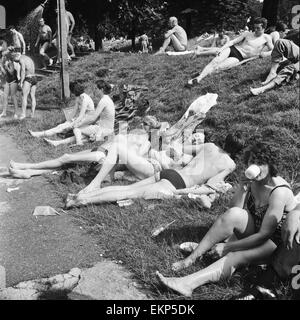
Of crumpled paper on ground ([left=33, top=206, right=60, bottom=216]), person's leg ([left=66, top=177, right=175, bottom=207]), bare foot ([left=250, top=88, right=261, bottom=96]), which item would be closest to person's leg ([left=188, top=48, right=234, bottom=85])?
bare foot ([left=250, top=88, right=261, bottom=96])

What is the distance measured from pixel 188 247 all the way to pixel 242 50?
725cm

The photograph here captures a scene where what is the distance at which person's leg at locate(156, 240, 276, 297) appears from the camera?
3369mm

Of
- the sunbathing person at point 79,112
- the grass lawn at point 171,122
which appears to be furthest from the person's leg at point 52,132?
the grass lawn at point 171,122

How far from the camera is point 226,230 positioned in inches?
140

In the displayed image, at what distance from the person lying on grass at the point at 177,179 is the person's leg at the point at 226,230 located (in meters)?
1.56

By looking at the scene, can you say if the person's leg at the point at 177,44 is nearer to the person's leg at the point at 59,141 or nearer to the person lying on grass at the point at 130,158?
the person's leg at the point at 59,141

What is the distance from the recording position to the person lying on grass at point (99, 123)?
26.1ft

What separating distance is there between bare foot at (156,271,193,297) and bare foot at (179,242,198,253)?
1.92 feet

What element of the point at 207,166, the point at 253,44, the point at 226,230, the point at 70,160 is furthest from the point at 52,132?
the point at 226,230

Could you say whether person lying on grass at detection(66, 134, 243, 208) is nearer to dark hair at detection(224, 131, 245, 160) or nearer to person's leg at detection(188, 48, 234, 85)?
dark hair at detection(224, 131, 245, 160)

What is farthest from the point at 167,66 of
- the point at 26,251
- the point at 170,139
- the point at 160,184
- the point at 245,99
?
the point at 26,251

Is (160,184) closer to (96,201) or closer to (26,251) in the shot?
(96,201)

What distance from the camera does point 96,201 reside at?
16.8 ft

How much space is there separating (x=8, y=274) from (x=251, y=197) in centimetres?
212
